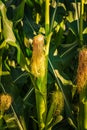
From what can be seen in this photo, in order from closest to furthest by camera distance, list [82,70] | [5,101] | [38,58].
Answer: [82,70], [38,58], [5,101]

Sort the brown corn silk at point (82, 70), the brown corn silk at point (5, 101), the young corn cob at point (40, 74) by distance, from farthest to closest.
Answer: the brown corn silk at point (5, 101)
the young corn cob at point (40, 74)
the brown corn silk at point (82, 70)

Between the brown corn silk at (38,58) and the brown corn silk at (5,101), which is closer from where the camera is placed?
the brown corn silk at (38,58)

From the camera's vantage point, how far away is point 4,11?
8.52 ft

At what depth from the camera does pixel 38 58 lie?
7.66ft

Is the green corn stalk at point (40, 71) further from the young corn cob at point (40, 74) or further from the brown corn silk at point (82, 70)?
the brown corn silk at point (82, 70)

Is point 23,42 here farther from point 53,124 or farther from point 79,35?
point 53,124

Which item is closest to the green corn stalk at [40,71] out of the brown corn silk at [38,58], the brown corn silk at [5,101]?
the brown corn silk at [38,58]

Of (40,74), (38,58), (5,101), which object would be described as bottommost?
(5,101)

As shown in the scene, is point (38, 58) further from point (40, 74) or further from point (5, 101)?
point (5, 101)

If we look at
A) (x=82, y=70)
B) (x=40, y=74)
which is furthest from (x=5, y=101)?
(x=82, y=70)

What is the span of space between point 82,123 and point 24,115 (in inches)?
20.3

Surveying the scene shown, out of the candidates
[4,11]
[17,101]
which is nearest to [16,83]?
[17,101]

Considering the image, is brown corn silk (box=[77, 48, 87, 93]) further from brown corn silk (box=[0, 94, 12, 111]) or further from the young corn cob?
brown corn silk (box=[0, 94, 12, 111])

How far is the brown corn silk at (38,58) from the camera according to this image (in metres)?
2.27
